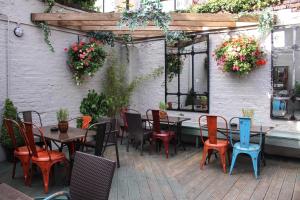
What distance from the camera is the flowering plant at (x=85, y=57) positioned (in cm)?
565

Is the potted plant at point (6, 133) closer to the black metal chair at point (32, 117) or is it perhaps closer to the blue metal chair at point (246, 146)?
the black metal chair at point (32, 117)

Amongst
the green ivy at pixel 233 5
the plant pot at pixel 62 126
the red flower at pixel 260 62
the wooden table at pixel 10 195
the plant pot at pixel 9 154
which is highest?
the green ivy at pixel 233 5

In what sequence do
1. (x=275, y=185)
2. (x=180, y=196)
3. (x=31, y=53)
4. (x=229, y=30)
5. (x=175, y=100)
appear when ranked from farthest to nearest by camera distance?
(x=175, y=100) → (x=229, y=30) → (x=31, y=53) → (x=275, y=185) → (x=180, y=196)

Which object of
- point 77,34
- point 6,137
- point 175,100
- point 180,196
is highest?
point 77,34

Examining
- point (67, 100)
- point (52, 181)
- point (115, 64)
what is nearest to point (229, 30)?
point (115, 64)

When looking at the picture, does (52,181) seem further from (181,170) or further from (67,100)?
(67,100)

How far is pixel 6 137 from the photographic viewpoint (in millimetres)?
4633

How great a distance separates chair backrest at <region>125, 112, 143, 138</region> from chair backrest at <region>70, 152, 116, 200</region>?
3.18 meters

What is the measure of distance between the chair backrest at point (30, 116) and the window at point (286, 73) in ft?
14.4

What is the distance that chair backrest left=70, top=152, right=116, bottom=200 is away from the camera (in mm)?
1734

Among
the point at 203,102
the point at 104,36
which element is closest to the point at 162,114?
the point at 203,102

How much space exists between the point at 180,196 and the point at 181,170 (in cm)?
104

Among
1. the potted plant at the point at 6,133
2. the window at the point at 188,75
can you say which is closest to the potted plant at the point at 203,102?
the window at the point at 188,75

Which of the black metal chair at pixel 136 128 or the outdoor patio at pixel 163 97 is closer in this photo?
the outdoor patio at pixel 163 97
